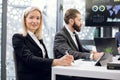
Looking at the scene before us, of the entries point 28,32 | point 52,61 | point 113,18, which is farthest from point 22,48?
point 113,18

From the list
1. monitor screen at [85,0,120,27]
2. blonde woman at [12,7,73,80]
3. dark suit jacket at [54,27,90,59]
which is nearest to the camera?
blonde woman at [12,7,73,80]

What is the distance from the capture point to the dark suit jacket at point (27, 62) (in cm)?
207

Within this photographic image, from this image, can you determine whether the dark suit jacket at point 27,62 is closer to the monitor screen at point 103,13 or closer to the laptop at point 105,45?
the laptop at point 105,45

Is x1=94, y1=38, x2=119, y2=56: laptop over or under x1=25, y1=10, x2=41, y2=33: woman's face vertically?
under

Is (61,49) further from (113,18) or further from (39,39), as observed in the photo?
(113,18)

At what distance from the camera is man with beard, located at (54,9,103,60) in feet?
8.54

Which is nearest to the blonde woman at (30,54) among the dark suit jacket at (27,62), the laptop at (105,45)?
the dark suit jacket at (27,62)

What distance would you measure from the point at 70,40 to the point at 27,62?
908 mm

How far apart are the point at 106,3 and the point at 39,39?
1.12m

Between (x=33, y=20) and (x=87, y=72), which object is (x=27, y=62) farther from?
(x=87, y=72)

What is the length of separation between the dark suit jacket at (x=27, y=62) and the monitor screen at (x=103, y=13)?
1.24 meters

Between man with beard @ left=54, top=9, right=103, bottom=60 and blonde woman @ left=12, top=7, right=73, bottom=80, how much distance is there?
0.95 ft

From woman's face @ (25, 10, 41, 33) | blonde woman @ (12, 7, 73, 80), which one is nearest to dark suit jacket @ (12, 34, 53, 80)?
blonde woman @ (12, 7, 73, 80)

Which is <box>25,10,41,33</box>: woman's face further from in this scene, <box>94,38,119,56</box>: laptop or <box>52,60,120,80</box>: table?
<box>52,60,120,80</box>: table
